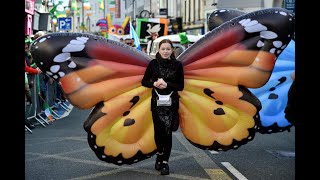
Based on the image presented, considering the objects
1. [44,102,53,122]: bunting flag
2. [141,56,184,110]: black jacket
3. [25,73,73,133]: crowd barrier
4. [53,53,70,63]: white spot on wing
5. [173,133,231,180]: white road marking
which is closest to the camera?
[53,53,70,63]: white spot on wing

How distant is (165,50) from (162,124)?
0.83 metres

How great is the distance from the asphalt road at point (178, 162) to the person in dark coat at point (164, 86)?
448 mm

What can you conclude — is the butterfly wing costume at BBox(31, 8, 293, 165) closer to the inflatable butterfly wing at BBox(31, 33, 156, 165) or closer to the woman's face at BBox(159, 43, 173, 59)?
the inflatable butterfly wing at BBox(31, 33, 156, 165)

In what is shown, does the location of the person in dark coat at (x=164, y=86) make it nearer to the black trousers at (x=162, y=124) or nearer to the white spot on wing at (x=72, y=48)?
the black trousers at (x=162, y=124)

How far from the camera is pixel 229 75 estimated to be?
266 inches

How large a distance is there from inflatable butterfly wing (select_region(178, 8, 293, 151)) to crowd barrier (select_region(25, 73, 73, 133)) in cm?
516

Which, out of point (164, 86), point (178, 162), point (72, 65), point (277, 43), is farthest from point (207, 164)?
point (72, 65)

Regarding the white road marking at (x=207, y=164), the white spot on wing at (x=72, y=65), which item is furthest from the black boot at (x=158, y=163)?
the white spot on wing at (x=72, y=65)

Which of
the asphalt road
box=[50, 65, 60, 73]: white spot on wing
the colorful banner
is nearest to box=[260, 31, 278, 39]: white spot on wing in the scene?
the asphalt road

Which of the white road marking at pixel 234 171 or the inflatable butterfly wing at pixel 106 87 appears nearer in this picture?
the inflatable butterfly wing at pixel 106 87

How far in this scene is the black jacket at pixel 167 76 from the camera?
678 centimetres

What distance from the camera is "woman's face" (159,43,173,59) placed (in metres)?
6.94
